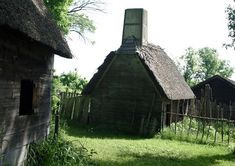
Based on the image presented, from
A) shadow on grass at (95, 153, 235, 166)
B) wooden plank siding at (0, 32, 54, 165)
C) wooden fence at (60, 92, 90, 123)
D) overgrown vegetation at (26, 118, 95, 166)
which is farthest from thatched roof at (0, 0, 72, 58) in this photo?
wooden fence at (60, 92, 90, 123)

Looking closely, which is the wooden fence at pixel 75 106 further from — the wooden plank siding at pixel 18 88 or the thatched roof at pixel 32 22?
the thatched roof at pixel 32 22

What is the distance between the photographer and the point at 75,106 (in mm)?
23828

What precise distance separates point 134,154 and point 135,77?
7.86 m

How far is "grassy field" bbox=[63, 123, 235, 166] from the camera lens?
1354 cm

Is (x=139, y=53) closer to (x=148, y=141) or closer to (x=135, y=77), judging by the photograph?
(x=135, y=77)

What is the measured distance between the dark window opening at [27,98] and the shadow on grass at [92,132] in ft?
25.1

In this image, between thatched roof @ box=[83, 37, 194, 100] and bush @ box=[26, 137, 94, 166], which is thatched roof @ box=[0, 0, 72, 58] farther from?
thatched roof @ box=[83, 37, 194, 100]

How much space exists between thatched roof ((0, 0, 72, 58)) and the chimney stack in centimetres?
1207

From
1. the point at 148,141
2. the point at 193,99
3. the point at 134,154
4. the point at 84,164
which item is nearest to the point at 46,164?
the point at 84,164

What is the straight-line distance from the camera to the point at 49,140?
1147 centimetres

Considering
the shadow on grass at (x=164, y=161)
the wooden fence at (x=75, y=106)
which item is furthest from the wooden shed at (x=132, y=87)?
the shadow on grass at (x=164, y=161)

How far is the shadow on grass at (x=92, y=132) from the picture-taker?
62.9 ft

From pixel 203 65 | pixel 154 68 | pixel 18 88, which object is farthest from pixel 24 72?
pixel 203 65

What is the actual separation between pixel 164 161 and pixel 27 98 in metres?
5.80
